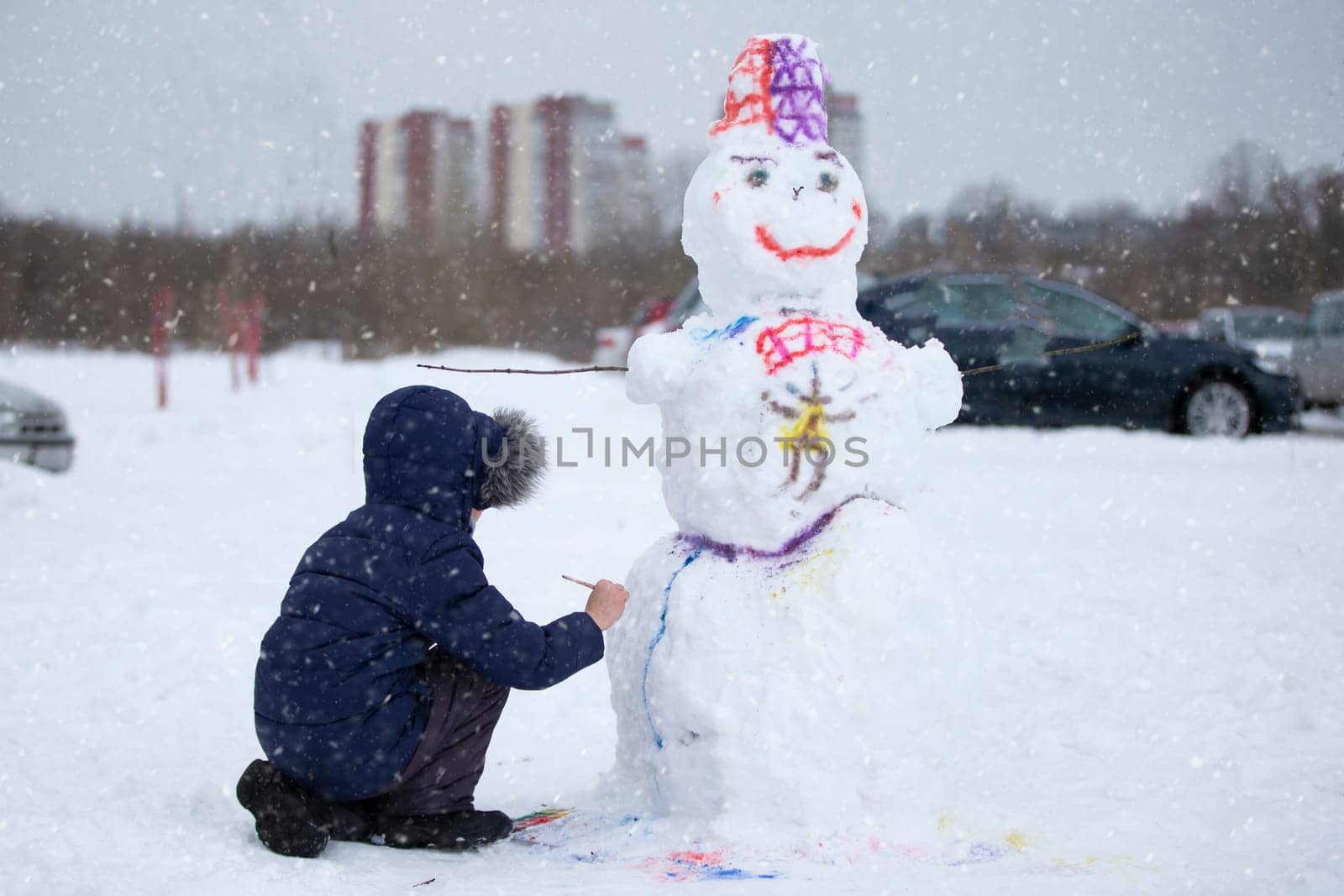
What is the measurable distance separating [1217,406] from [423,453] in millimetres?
8740

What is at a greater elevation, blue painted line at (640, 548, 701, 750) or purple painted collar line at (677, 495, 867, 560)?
purple painted collar line at (677, 495, 867, 560)

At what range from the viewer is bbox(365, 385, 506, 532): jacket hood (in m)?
2.67

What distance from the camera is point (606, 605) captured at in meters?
2.83

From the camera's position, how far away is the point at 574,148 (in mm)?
14617

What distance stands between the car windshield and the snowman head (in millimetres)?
14399

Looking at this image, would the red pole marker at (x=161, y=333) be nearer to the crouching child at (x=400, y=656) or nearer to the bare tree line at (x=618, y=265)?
the bare tree line at (x=618, y=265)

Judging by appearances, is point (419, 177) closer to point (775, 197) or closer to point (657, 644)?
point (775, 197)

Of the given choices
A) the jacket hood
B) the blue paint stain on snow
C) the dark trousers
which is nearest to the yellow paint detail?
the blue paint stain on snow

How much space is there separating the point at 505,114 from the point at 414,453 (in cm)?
1195

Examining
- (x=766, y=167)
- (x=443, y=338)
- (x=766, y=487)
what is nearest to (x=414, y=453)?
(x=766, y=487)

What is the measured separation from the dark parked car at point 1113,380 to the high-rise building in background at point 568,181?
197 inches

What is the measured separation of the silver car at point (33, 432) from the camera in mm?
8414

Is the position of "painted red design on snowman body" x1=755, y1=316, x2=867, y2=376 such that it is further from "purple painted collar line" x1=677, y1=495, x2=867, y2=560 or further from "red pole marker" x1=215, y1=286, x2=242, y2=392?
"red pole marker" x1=215, y1=286, x2=242, y2=392
